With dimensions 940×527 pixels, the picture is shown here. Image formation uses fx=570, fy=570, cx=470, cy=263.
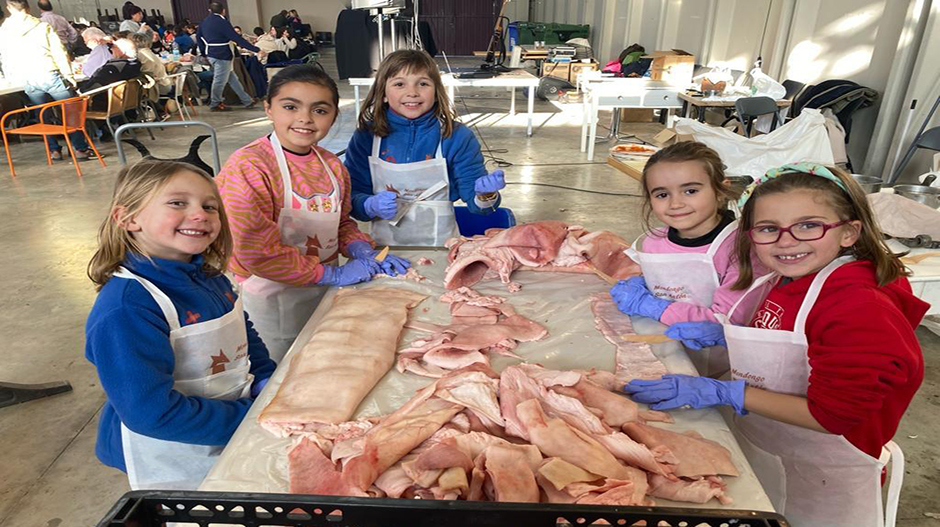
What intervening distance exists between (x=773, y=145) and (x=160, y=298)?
16.6 ft

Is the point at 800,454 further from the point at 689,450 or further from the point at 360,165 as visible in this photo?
the point at 360,165

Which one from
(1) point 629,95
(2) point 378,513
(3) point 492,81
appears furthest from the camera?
(3) point 492,81

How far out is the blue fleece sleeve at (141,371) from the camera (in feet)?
4.33

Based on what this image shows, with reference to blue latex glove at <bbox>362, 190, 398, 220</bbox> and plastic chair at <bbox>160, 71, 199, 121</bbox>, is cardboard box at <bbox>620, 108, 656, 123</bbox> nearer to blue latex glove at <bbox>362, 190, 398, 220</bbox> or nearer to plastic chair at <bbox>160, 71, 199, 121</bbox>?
plastic chair at <bbox>160, 71, 199, 121</bbox>

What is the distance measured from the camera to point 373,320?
1810mm

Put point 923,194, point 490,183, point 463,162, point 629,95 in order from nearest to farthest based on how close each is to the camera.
Answer: point 490,183, point 463,162, point 923,194, point 629,95

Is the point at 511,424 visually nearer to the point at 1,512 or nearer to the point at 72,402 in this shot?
the point at 1,512

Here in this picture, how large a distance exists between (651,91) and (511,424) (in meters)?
6.51

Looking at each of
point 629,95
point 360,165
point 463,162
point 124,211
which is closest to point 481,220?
point 463,162

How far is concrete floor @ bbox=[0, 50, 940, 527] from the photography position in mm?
2367

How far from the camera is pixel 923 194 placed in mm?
3785

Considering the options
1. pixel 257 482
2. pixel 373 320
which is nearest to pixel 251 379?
pixel 373 320

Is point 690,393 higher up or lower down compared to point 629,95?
lower down

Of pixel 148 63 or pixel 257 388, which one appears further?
pixel 148 63
